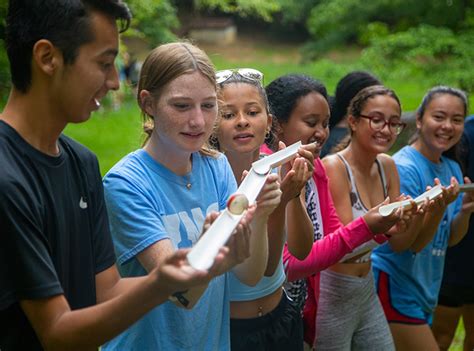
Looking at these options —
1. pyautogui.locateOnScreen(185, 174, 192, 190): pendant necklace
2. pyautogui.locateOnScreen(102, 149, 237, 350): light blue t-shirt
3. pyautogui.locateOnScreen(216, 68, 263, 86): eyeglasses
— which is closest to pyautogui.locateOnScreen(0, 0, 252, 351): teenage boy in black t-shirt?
pyautogui.locateOnScreen(102, 149, 237, 350): light blue t-shirt

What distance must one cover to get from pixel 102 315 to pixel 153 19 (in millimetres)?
15534

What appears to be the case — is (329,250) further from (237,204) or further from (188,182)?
(237,204)

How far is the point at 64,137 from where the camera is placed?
201cm

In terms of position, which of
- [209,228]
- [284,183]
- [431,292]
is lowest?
[431,292]

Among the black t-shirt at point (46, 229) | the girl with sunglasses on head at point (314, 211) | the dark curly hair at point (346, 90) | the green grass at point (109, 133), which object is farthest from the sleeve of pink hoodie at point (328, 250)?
the green grass at point (109, 133)

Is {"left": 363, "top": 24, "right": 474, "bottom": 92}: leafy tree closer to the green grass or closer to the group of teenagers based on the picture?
the group of teenagers

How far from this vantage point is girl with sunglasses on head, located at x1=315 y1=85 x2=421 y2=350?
347 centimetres

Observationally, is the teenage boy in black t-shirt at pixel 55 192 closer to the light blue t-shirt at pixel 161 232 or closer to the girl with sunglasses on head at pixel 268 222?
the light blue t-shirt at pixel 161 232

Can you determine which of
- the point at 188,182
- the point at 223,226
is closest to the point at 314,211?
the point at 188,182

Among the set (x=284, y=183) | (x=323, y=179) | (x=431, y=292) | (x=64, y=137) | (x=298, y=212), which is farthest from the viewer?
(x=431, y=292)

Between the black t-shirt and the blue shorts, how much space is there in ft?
7.36

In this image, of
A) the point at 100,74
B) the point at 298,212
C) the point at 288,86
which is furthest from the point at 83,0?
the point at 288,86

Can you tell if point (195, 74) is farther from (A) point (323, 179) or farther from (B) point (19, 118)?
(A) point (323, 179)

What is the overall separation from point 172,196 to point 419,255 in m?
2.04
